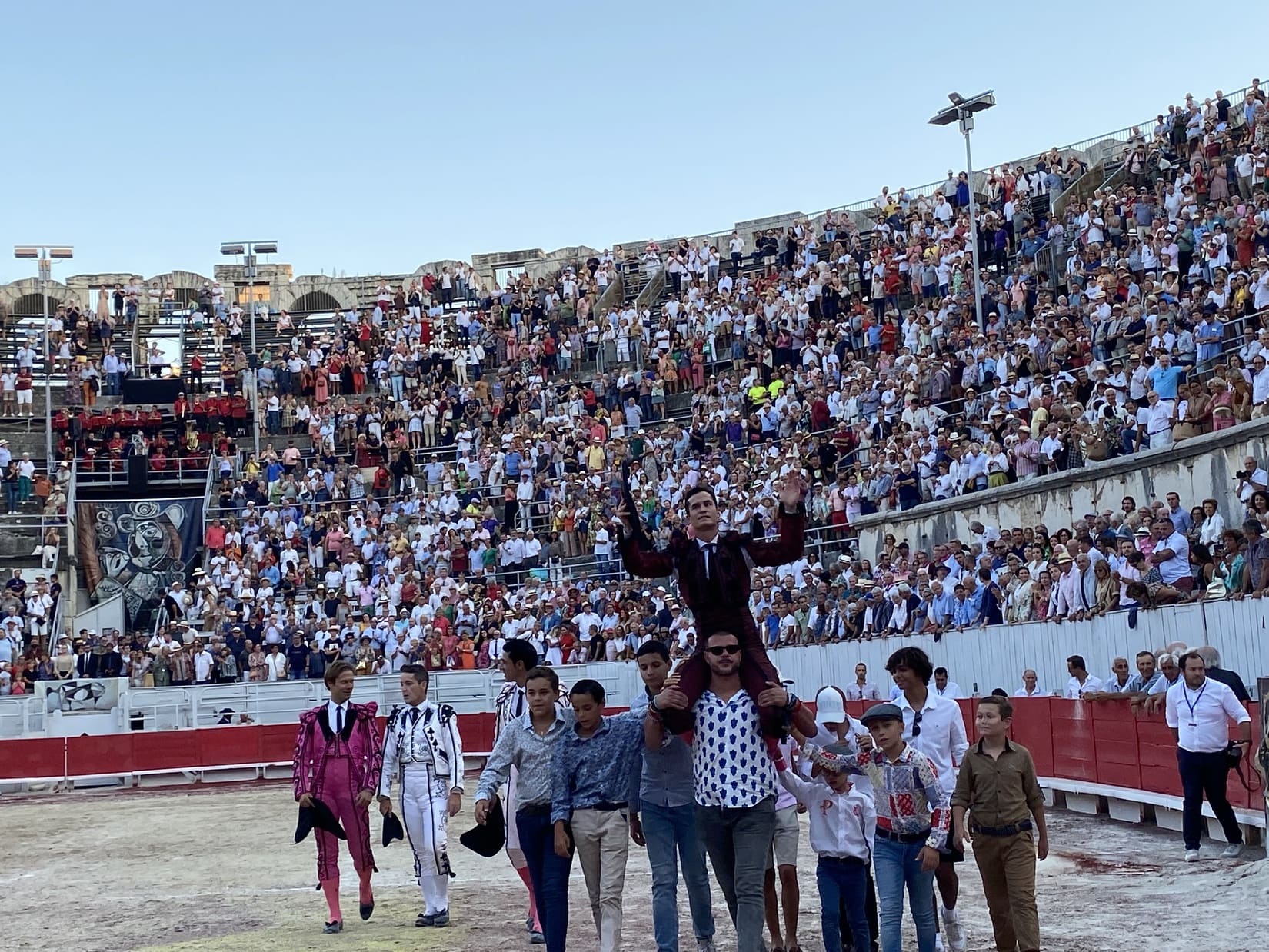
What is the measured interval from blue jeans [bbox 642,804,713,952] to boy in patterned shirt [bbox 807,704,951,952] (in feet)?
2.71

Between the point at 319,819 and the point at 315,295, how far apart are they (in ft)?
125

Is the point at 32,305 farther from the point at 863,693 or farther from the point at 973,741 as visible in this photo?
the point at 973,741

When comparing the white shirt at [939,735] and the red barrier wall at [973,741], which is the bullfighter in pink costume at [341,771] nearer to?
the white shirt at [939,735]

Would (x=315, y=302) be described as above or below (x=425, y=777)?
above

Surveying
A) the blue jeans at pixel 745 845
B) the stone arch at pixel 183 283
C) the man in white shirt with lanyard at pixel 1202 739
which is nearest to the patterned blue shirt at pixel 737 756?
the blue jeans at pixel 745 845

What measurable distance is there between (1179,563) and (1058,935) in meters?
7.60

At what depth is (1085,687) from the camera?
15.7m

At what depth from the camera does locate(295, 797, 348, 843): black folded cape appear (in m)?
10.2

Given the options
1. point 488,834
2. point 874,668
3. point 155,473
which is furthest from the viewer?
point 155,473

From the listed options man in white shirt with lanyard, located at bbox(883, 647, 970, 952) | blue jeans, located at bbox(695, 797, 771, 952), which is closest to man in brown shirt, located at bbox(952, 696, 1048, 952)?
man in white shirt with lanyard, located at bbox(883, 647, 970, 952)

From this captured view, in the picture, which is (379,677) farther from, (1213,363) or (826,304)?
(1213,363)

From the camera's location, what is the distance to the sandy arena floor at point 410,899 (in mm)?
9438

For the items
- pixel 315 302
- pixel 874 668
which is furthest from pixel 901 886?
pixel 315 302

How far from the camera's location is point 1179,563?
15867mm
